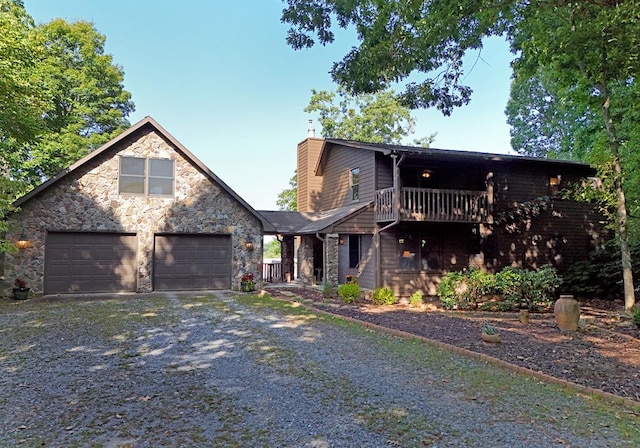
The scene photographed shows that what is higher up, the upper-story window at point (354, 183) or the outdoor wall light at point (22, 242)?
the upper-story window at point (354, 183)

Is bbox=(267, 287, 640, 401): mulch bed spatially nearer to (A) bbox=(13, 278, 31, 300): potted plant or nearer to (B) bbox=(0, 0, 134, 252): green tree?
(A) bbox=(13, 278, 31, 300): potted plant

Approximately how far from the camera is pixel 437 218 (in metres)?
14.6

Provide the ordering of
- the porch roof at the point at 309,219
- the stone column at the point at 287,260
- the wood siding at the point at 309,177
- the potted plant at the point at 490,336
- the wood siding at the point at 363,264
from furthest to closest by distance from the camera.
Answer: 1. the stone column at the point at 287,260
2. the wood siding at the point at 309,177
3. the wood siding at the point at 363,264
4. the porch roof at the point at 309,219
5. the potted plant at the point at 490,336

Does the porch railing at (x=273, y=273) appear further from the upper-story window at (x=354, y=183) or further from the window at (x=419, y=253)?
the window at (x=419, y=253)

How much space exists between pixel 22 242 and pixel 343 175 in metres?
11.8

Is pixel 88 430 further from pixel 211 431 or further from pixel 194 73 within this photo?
pixel 194 73

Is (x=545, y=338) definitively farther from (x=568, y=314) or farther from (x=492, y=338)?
(x=492, y=338)

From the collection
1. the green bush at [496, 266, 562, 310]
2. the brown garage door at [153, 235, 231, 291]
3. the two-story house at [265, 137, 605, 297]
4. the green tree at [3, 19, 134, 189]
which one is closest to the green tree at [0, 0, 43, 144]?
the brown garage door at [153, 235, 231, 291]

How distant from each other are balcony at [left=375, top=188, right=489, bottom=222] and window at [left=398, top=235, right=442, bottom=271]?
4.92ft

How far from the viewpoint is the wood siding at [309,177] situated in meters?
21.4

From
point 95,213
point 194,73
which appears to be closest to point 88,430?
point 95,213

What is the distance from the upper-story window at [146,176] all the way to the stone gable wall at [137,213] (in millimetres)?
184

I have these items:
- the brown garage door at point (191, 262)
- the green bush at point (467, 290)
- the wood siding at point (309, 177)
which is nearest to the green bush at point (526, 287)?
the green bush at point (467, 290)

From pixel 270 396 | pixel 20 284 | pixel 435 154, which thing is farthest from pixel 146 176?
pixel 270 396
